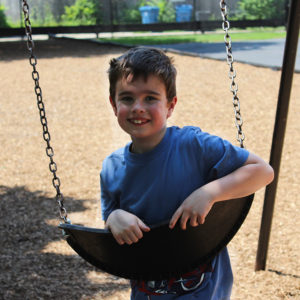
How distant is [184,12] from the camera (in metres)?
22.7

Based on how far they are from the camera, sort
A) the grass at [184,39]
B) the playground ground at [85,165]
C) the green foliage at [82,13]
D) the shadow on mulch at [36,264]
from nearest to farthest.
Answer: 1. the shadow on mulch at [36,264]
2. the playground ground at [85,165]
3. the grass at [184,39]
4. the green foliage at [82,13]

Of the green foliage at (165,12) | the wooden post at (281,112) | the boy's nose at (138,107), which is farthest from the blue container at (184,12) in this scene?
the boy's nose at (138,107)

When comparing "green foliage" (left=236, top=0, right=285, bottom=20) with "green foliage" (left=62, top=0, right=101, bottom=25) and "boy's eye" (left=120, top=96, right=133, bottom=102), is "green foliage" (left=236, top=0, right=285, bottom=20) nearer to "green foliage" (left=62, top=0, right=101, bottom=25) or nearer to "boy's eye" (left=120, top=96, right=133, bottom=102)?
"green foliage" (left=62, top=0, right=101, bottom=25)

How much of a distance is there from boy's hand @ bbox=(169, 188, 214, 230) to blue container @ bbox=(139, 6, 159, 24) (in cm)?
2201

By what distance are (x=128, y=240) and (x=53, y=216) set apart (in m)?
2.61

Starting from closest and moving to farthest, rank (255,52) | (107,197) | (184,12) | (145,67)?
(145,67) < (107,197) < (255,52) < (184,12)

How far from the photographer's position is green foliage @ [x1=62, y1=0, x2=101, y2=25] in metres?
21.0

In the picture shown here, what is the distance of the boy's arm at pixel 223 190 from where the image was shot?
60.1 inches

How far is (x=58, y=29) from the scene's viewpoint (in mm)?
20516

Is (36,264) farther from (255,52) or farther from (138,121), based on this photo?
(255,52)

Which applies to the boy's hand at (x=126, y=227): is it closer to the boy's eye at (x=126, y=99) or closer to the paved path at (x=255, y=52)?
the boy's eye at (x=126, y=99)

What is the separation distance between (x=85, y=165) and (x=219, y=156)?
12.7 feet

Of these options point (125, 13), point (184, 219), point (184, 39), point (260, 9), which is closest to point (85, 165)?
point (184, 219)

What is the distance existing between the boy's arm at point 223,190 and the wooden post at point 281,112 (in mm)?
1293
